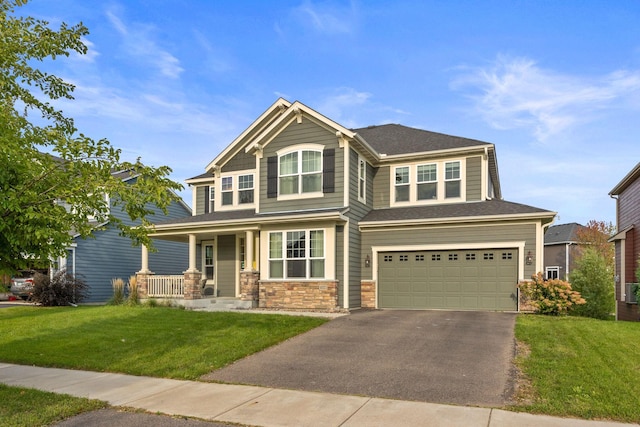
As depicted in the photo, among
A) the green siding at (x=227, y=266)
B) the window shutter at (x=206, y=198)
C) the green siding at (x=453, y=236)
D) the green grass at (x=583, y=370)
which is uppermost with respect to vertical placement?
the window shutter at (x=206, y=198)

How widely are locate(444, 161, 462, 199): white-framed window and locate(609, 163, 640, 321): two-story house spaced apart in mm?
5630

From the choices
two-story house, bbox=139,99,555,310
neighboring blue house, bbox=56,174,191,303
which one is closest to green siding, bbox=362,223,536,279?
two-story house, bbox=139,99,555,310

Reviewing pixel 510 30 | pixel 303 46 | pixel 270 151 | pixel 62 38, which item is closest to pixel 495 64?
pixel 510 30

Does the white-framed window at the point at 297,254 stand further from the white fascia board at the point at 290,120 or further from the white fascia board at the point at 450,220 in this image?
the white fascia board at the point at 290,120

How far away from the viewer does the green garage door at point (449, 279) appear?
1580 cm

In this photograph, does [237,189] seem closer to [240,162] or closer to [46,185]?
[240,162]

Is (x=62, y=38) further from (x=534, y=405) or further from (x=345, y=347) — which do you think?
(x=534, y=405)

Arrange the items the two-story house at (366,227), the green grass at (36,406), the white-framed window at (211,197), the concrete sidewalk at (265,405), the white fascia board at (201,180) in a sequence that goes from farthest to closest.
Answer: the white-framed window at (211,197) → the white fascia board at (201,180) → the two-story house at (366,227) → the green grass at (36,406) → the concrete sidewalk at (265,405)

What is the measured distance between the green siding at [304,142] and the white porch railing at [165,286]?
428 centimetres

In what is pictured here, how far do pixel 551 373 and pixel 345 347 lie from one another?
3928mm

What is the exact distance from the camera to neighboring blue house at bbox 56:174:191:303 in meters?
22.4

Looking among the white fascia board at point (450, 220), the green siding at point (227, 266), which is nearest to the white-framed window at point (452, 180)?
the white fascia board at point (450, 220)

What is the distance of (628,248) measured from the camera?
57.2 ft

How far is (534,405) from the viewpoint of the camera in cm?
600
